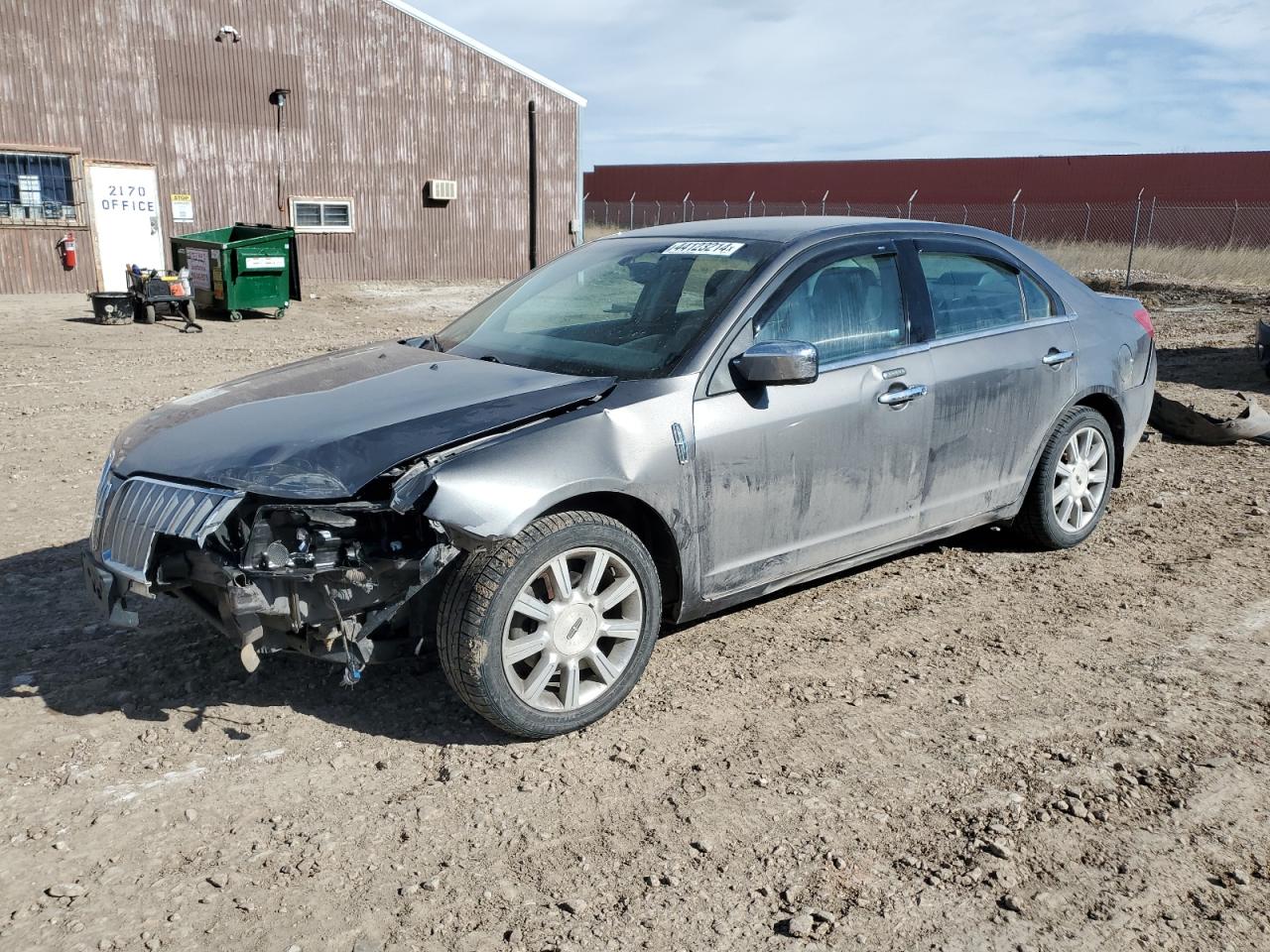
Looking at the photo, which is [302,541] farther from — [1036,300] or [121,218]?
[121,218]

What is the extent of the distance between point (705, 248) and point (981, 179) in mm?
37502

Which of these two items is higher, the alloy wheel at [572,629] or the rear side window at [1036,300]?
the rear side window at [1036,300]

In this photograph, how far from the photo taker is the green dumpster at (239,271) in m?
16.9

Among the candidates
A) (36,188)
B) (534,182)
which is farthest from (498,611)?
(534,182)

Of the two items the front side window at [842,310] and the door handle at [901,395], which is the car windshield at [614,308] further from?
the door handle at [901,395]

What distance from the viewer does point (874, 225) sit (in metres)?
4.79

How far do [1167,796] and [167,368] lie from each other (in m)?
11.0

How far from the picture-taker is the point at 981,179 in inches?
1526

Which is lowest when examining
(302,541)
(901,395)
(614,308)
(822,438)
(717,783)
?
(717,783)

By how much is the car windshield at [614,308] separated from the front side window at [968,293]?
0.91 m

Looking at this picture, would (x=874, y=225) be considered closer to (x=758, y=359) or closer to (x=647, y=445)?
(x=758, y=359)

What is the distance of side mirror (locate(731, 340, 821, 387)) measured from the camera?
3.96m

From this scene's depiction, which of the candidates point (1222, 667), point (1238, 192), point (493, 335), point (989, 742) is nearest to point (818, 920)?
point (989, 742)

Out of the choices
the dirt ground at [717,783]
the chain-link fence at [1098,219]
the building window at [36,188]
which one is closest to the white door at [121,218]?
the building window at [36,188]
